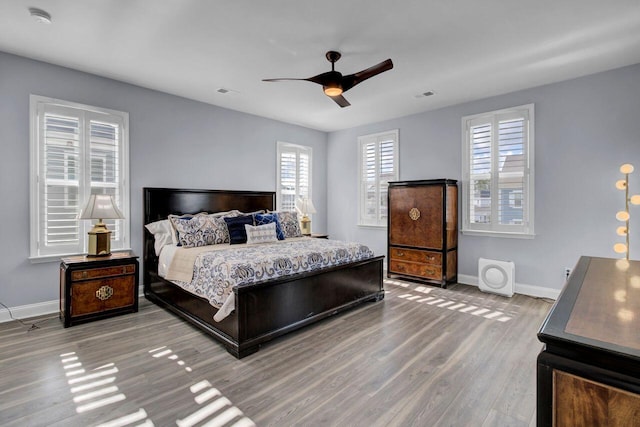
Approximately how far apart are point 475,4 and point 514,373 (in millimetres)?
2883

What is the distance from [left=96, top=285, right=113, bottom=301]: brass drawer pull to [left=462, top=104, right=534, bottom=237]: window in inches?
193

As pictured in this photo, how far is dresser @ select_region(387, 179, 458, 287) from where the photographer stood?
4.82 meters

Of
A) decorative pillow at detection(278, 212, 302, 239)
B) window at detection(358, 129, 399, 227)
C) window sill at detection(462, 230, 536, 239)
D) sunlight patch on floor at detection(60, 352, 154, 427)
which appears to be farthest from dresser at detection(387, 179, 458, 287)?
sunlight patch on floor at detection(60, 352, 154, 427)

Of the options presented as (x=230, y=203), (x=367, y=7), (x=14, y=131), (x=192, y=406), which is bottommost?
(x=192, y=406)

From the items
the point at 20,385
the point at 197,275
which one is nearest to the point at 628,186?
the point at 197,275

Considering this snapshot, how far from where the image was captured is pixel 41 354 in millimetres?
2727

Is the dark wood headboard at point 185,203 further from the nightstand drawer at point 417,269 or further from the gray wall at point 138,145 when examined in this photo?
the nightstand drawer at point 417,269

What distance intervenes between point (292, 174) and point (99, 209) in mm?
3432

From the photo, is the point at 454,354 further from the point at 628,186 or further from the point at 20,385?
the point at 20,385

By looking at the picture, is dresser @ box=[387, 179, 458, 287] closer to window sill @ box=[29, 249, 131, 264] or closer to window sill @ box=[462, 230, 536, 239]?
window sill @ box=[462, 230, 536, 239]

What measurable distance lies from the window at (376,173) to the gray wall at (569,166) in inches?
37.1

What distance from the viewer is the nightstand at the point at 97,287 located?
10.9 feet

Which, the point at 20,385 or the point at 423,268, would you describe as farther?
the point at 423,268

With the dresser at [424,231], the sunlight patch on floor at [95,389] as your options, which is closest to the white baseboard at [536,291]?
the dresser at [424,231]
